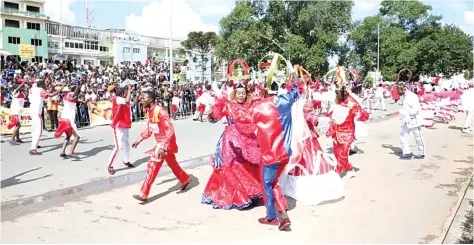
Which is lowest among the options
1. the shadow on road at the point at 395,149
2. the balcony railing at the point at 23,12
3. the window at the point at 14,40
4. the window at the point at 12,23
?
the shadow on road at the point at 395,149

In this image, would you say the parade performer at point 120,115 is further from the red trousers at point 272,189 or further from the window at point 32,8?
the window at point 32,8

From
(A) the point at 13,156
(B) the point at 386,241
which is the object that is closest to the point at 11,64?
(A) the point at 13,156

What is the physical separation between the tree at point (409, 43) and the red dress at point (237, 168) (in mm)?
43887

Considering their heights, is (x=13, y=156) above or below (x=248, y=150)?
below

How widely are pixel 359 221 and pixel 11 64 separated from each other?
27045 mm

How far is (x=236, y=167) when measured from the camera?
18.5 feet

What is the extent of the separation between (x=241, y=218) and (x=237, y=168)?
0.68 metres

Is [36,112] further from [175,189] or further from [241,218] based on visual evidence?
[241,218]

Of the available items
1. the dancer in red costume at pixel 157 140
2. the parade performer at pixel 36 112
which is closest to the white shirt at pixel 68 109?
the parade performer at pixel 36 112

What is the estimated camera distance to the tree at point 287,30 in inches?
1371

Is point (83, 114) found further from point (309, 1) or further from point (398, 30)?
point (398, 30)

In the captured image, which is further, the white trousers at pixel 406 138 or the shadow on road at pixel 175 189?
the white trousers at pixel 406 138

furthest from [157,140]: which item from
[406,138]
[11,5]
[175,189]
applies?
[11,5]

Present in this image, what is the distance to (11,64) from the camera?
87.9 ft
